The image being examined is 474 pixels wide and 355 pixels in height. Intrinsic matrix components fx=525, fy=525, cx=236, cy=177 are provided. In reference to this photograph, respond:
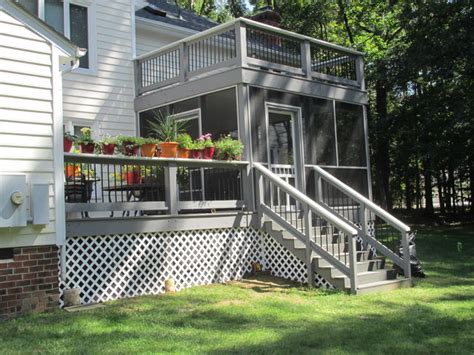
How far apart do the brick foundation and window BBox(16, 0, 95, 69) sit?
609cm

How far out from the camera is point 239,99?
31.4 feet

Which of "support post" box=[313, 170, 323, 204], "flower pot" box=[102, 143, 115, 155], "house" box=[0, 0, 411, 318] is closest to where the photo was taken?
"house" box=[0, 0, 411, 318]

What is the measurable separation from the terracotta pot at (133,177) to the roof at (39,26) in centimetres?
213

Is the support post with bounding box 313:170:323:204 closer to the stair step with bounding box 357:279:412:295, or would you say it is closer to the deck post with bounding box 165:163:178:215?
the stair step with bounding box 357:279:412:295

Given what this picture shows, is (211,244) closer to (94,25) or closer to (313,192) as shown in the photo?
(313,192)

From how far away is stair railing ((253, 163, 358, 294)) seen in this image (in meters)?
7.96

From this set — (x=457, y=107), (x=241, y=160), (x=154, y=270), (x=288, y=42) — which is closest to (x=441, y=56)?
(x=457, y=107)

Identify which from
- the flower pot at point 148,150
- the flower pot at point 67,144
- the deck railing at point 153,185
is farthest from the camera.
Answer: the flower pot at point 148,150

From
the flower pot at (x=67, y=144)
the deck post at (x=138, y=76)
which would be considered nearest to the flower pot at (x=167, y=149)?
the flower pot at (x=67, y=144)

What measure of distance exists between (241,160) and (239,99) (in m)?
1.11

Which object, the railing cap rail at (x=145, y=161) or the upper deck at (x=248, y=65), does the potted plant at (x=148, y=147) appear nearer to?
the railing cap rail at (x=145, y=161)

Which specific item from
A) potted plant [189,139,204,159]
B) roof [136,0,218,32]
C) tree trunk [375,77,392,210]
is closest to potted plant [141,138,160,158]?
potted plant [189,139,204,159]

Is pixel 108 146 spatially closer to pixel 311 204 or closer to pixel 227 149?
pixel 227 149

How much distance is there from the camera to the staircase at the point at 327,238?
8.12 metres
